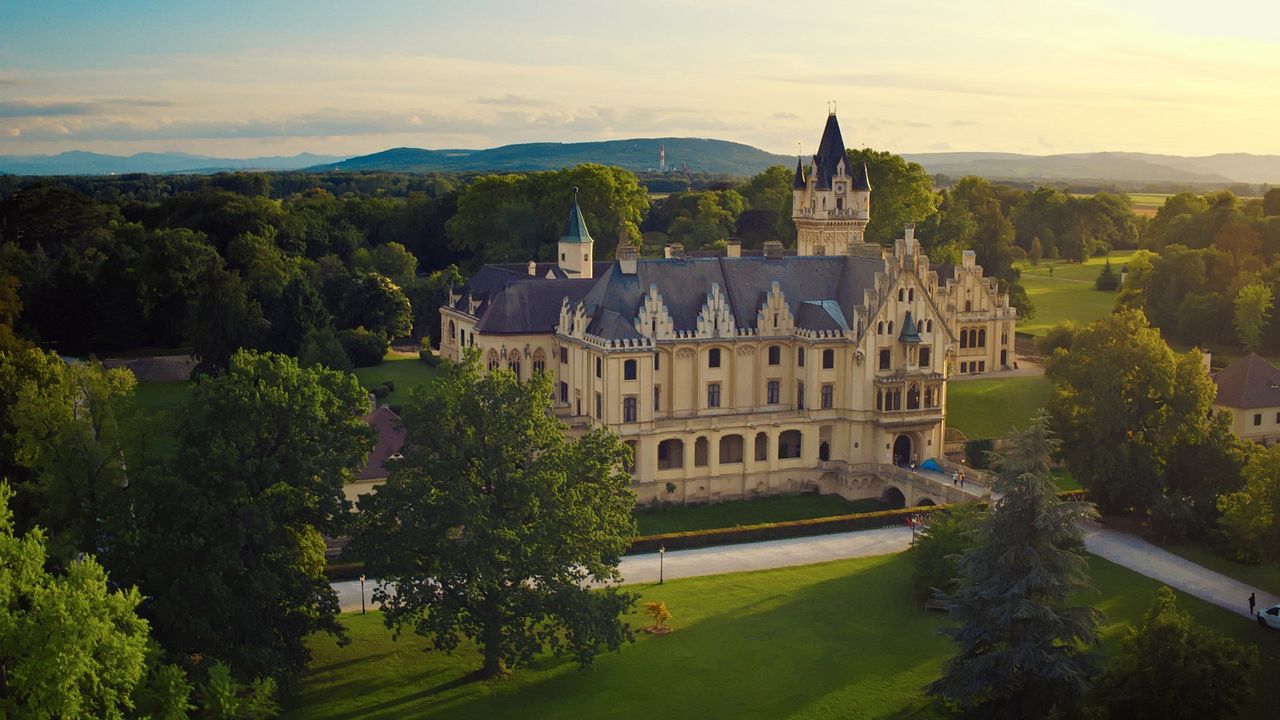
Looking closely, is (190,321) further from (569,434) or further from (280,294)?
(569,434)

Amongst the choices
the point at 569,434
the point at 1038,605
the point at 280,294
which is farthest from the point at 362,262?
the point at 1038,605

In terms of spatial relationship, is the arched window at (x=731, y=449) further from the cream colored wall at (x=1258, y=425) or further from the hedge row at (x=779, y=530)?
the cream colored wall at (x=1258, y=425)

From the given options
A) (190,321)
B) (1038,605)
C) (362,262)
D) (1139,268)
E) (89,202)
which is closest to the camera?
(1038,605)

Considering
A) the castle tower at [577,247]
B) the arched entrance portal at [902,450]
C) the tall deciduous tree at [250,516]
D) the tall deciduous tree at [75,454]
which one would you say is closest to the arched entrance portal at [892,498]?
the arched entrance portal at [902,450]

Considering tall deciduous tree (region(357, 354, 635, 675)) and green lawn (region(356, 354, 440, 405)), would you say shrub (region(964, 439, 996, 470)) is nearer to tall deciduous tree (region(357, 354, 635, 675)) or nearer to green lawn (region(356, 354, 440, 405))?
tall deciduous tree (region(357, 354, 635, 675))

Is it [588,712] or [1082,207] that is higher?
[1082,207]

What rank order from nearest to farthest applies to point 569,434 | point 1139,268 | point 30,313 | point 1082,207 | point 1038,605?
point 1038,605
point 569,434
point 30,313
point 1139,268
point 1082,207

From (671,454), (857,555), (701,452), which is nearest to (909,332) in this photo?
(701,452)

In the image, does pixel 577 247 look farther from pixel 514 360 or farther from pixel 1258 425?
pixel 1258 425
